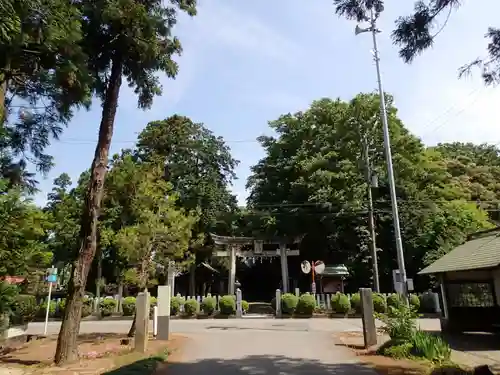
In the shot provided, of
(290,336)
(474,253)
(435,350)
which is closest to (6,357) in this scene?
(290,336)

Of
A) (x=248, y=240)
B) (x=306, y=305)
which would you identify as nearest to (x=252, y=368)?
(x=306, y=305)

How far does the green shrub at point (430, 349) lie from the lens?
8.80m

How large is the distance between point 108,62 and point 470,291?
14.3 metres

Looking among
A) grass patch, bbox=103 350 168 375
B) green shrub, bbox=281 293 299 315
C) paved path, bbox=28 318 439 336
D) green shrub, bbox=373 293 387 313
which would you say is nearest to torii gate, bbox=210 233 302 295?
green shrub, bbox=281 293 299 315

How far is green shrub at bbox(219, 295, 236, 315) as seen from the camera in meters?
24.0

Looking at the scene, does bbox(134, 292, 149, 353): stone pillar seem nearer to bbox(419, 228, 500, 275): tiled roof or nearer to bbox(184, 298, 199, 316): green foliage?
bbox(419, 228, 500, 275): tiled roof

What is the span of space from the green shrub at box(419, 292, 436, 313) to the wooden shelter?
905 centimetres

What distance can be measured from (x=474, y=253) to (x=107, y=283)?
27.8 m

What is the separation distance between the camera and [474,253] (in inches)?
563

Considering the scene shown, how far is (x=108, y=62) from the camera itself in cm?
1238

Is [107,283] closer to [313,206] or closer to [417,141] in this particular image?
[313,206]

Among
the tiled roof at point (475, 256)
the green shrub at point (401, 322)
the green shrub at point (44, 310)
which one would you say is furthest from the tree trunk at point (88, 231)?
the green shrub at point (44, 310)

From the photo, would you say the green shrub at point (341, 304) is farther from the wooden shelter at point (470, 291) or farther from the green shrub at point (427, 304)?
the wooden shelter at point (470, 291)

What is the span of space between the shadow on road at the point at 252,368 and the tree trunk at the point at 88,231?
226cm
